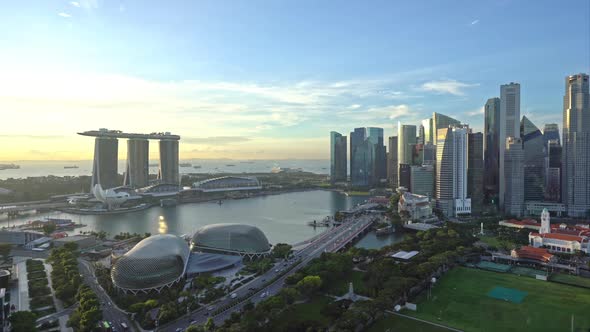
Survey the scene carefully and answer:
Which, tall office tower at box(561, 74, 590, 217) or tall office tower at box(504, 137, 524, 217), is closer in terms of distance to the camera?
tall office tower at box(561, 74, 590, 217)

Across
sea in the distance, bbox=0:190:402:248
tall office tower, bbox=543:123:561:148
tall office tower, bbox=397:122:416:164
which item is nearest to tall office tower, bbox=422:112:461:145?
tall office tower, bbox=397:122:416:164

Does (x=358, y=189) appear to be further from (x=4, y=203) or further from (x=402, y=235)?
(x=4, y=203)

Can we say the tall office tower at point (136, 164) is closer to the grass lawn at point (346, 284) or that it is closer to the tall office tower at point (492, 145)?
the grass lawn at point (346, 284)

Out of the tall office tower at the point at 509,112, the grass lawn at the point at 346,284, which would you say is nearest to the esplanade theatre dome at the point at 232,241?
the grass lawn at the point at 346,284

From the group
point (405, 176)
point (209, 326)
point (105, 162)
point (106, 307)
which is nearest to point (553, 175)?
point (405, 176)

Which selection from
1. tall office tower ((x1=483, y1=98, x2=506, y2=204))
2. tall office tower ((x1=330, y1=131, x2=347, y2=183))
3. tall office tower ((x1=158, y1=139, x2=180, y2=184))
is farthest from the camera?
tall office tower ((x1=330, y1=131, x2=347, y2=183))

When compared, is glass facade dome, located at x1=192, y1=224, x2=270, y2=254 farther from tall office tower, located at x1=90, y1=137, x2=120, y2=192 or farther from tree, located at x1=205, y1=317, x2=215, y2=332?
tall office tower, located at x1=90, y1=137, x2=120, y2=192

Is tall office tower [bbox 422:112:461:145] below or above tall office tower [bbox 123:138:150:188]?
above

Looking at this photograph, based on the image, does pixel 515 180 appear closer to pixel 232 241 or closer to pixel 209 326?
pixel 232 241
